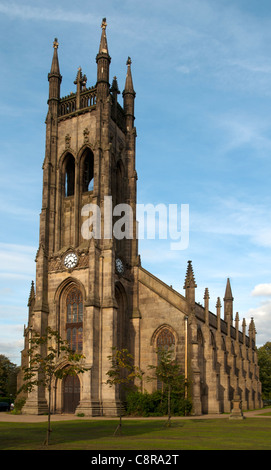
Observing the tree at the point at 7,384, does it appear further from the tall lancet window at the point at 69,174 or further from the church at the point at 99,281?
the tall lancet window at the point at 69,174

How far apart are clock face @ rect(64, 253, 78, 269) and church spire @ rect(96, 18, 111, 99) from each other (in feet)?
52.5

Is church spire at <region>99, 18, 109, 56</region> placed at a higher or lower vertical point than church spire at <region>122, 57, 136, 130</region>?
higher

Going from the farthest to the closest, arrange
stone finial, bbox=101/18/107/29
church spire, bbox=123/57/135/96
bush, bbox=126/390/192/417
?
church spire, bbox=123/57/135/96 → stone finial, bbox=101/18/107/29 → bush, bbox=126/390/192/417

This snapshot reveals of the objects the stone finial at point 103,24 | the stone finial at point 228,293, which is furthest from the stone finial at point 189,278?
the stone finial at point 228,293

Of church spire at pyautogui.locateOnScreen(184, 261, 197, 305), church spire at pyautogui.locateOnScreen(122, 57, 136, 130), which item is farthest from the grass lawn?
church spire at pyautogui.locateOnScreen(122, 57, 136, 130)

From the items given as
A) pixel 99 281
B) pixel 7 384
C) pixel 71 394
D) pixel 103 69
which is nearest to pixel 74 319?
pixel 99 281

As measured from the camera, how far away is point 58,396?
135 ft

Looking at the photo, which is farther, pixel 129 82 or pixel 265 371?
pixel 265 371

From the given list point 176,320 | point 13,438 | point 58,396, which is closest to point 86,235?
point 176,320

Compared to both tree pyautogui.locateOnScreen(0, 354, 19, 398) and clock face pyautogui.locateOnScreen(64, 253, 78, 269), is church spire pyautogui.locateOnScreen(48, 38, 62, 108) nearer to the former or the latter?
clock face pyautogui.locateOnScreen(64, 253, 78, 269)

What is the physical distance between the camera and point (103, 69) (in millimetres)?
48125

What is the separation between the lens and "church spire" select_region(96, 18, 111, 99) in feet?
156

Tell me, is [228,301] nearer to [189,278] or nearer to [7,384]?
[189,278]

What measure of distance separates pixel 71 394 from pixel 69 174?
2164 cm
